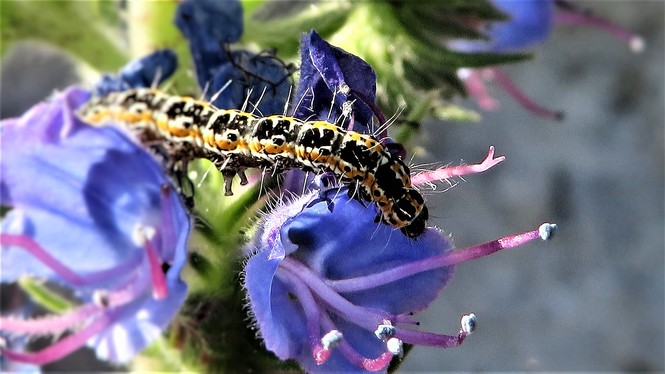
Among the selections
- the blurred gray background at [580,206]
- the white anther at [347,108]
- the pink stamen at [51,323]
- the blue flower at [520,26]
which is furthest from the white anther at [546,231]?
the blurred gray background at [580,206]

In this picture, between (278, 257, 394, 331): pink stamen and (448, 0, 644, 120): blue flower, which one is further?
(448, 0, 644, 120): blue flower

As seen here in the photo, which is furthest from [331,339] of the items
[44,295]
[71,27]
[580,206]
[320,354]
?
[580,206]

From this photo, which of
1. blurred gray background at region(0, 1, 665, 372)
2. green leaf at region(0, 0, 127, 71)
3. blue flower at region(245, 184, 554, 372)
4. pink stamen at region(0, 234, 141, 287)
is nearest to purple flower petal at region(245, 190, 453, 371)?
blue flower at region(245, 184, 554, 372)

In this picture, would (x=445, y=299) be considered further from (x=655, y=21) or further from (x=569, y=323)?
(x=655, y=21)

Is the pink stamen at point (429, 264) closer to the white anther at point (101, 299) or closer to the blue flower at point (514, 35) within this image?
the white anther at point (101, 299)

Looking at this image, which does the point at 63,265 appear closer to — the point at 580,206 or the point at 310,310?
the point at 310,310

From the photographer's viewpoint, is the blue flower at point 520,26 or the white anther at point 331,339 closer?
the white anther at point 331,339

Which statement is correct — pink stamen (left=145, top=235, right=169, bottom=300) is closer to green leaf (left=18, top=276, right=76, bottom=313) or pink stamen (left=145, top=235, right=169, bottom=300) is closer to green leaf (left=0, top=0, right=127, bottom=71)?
green leaf (left=18, top=276, right=76, bottom=313)
